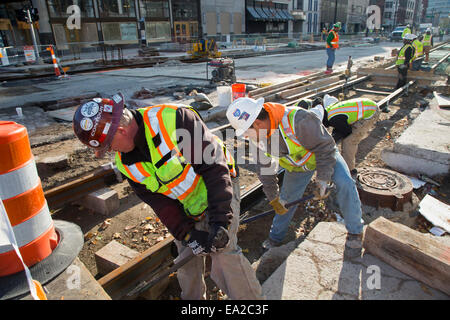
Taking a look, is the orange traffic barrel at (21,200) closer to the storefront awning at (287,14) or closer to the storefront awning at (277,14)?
the storefront awning at (277,14)

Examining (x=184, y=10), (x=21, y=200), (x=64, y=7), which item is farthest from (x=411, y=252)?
(x=184, y=10)

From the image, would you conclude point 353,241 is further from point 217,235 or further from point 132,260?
point 132,260

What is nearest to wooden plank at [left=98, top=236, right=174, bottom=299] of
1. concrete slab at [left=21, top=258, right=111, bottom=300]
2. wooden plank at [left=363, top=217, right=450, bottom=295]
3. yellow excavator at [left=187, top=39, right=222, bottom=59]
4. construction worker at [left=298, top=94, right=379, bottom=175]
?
concrete slab at [left=21, top=258, right=111, bottom=300]

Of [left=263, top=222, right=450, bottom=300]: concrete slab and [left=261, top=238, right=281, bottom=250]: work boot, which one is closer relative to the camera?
[left=263, top=222, right=450, bottom=300]: concrete slab

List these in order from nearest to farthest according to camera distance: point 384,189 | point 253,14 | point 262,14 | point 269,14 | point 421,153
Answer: point 384,189 → point 421,153 → point 253,14 → point 262,14 → point 269,14

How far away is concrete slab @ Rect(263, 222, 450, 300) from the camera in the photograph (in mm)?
2598

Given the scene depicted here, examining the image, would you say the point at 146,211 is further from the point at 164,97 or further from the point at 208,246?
the point at 164,97

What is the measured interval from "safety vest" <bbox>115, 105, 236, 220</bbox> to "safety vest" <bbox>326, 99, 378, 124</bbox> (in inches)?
113

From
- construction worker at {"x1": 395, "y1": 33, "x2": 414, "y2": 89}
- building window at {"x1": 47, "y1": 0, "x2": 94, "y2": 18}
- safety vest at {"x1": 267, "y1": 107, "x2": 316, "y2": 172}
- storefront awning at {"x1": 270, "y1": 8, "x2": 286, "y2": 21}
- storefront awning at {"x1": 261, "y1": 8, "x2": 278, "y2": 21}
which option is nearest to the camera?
safety vest at {"x1": 267, "y1": 107, "x2": 316, "y2": 172}

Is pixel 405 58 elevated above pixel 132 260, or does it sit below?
above

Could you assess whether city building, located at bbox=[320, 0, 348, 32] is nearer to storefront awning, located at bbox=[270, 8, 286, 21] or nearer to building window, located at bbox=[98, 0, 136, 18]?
storefront awning, located at bbox=[270, 8, 286, 21]

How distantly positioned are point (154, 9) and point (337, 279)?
37.5 metres

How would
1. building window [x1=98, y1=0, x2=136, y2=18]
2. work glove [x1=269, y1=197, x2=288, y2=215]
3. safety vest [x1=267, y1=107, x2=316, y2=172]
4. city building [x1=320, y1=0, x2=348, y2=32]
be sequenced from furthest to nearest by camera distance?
city building [x1=320, y1=0, x2=348, y2=32] → building window [x1=98, y1=0, x2=136, y2=18] → work glove [x1=269, y1=197, x2=288, y2=215] → safety vest [x1=267, y1=107, x2=316, y2=172]

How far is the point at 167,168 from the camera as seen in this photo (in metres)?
2.15
